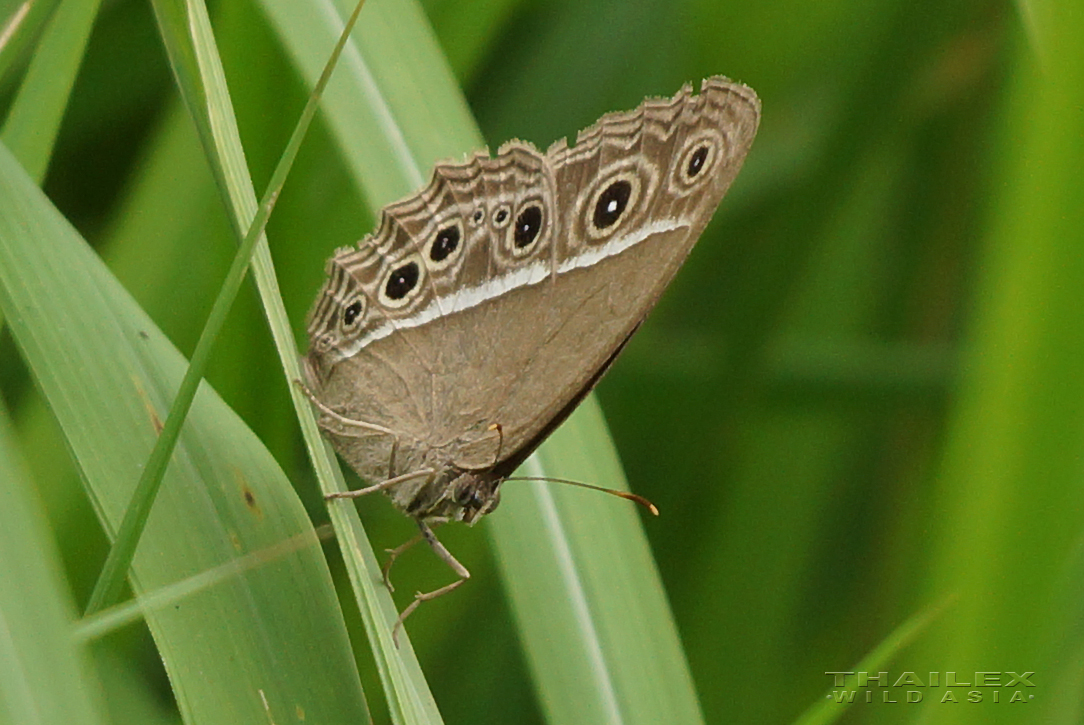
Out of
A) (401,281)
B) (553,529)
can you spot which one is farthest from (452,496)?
(401,281)

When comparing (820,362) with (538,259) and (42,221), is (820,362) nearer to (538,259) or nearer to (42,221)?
(538,259)

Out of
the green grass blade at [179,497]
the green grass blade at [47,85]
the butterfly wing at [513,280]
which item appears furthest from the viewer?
the butterfly wing at [513,280]

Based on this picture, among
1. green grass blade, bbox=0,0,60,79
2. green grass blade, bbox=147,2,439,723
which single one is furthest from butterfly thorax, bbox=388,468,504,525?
green grass blade, bbox=0,0,60,79

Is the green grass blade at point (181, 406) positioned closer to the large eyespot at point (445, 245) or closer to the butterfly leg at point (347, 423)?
the butterfly leg at point (347, 423)

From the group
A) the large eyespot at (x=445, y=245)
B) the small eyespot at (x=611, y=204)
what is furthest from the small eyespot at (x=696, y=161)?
the large eyespot at (x=445, y=245)

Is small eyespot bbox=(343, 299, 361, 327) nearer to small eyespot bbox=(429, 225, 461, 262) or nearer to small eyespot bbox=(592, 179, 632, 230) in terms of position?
small eyespot bbox=(429, 225, 461, 262)

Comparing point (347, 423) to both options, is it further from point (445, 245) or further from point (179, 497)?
point (179, 497)
